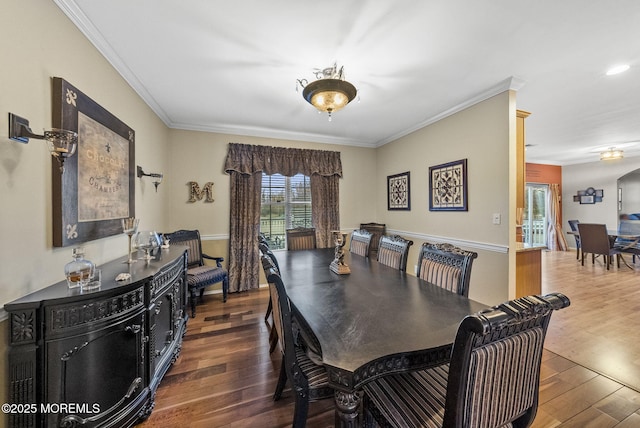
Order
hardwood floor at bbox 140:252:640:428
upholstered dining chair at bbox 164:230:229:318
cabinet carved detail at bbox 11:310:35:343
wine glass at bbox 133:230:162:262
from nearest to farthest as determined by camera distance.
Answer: cabinet carved detail at bbox 11:310:35:343, hardwood floor at bbox 140:252:640:428, wine glass at bbox 133:230:162:262, upholstered dining chair at bbox 164:230:229:318

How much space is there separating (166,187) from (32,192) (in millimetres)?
2477

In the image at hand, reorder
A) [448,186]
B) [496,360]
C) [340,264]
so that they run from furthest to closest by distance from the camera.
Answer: [448,186] → [340,264] → [496,360]

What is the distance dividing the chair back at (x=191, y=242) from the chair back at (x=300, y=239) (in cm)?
134

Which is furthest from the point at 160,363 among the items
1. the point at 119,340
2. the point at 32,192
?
the point at 32,192

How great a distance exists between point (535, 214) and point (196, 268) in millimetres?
9091

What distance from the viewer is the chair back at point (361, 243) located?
9.72ft

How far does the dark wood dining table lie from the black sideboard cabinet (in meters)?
0.99

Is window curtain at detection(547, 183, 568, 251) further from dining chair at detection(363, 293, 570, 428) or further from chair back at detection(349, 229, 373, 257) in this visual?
dining chair at detection(363, 293, 570, 428)

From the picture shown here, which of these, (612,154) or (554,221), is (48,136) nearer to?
(612,154)

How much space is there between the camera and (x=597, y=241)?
17.2ft

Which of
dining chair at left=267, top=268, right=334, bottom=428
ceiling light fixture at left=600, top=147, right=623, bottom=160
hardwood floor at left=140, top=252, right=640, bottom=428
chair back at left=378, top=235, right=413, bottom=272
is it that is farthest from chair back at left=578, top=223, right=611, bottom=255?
dining chair at left=267, top=268, right=334, bottom=428

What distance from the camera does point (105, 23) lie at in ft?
5.78

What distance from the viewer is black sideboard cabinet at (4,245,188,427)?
1.16 meters

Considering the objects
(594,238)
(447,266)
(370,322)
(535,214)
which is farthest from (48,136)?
(535,214)
